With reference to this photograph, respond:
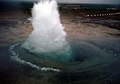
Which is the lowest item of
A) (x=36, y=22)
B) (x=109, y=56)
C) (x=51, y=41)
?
(x=109, y=56)

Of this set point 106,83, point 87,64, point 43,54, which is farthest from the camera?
point 43,54

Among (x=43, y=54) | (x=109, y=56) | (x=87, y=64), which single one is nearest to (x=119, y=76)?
(x=87, y=64)

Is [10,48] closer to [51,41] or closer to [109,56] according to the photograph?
[51,41]

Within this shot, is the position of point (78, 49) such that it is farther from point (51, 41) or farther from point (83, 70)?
point (83, 70)

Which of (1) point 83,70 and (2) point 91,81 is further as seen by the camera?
(1) point 83,70

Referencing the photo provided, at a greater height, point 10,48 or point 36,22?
A: point 36,22

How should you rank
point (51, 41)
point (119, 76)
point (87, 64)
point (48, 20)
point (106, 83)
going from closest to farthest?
point (106, 83) < point (119, 76) < point (87, 64) < point (51, 41) < point (48, 20)

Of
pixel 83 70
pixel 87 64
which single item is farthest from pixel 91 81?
pixel 87 64
